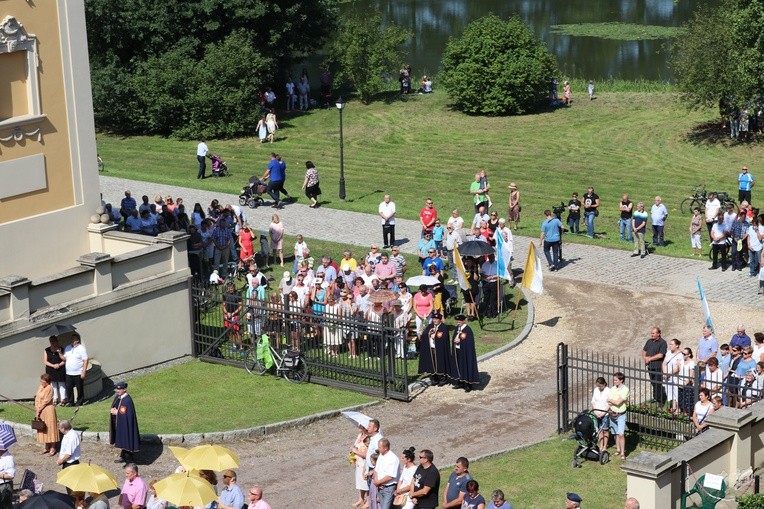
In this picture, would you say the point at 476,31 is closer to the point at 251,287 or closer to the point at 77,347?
the point at 251,287

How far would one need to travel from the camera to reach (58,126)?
2797 centimetres

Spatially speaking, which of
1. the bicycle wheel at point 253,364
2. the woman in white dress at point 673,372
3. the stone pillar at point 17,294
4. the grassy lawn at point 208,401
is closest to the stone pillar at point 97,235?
the grassy lawn at point 208,401

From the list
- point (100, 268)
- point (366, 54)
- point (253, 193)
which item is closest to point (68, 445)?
point (100, 268)

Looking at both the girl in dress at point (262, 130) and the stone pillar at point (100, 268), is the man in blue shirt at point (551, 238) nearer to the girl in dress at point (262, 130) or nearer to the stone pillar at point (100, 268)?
the stone pillar at point (100, 268)

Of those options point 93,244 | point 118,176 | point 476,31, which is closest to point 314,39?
point 476,31

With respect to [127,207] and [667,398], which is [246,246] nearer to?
[127,207]

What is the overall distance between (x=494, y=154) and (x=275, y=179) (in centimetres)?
1192

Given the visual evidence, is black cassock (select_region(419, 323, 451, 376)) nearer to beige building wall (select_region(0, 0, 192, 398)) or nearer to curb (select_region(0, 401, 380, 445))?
curb (select_region(0, 401, 380, 445))

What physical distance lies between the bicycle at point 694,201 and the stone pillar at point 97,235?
712 inches

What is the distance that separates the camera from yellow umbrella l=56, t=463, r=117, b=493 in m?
17.3

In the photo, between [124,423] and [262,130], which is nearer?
[124,423]

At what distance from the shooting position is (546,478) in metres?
20.4

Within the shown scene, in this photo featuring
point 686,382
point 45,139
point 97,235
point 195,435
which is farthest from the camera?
point 97,235

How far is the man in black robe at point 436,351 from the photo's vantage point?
981 inches
